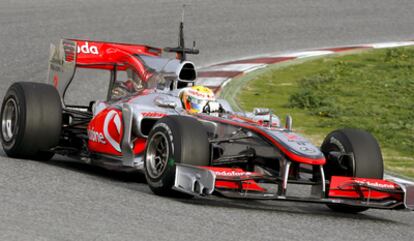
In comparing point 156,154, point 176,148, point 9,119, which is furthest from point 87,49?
point 176,148

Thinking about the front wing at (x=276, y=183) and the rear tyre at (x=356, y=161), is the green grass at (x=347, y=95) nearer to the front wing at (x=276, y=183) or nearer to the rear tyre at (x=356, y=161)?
the rear tyre at (x=356, y=161)

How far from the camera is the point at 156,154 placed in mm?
8648

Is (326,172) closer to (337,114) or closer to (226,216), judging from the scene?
(226,216)

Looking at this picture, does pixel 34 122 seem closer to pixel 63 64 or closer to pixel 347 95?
pixel 63 64

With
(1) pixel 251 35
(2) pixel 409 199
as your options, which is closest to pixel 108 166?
(2) pixel 409 199

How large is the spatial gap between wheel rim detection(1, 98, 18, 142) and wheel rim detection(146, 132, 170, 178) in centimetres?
183

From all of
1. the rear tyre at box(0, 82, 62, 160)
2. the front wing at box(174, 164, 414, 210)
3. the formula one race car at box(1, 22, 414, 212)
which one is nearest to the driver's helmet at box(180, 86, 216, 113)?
the formula one race car at box(1, 22, 414, 212)

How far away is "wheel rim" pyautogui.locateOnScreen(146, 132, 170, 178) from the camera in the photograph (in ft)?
27.8

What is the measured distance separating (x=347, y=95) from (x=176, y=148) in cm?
671

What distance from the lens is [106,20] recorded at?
19.2 m

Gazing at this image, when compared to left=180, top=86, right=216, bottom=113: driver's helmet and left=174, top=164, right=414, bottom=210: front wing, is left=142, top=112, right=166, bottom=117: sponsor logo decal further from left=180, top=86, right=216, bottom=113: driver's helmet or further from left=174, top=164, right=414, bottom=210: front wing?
left=174, top=164, right=414, bottom=210: front wing

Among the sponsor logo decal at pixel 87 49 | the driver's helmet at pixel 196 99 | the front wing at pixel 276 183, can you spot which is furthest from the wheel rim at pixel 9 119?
the front wing at pixel 276 183

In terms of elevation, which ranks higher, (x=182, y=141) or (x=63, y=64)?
(x=63, y=64)

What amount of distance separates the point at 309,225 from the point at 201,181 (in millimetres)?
878
